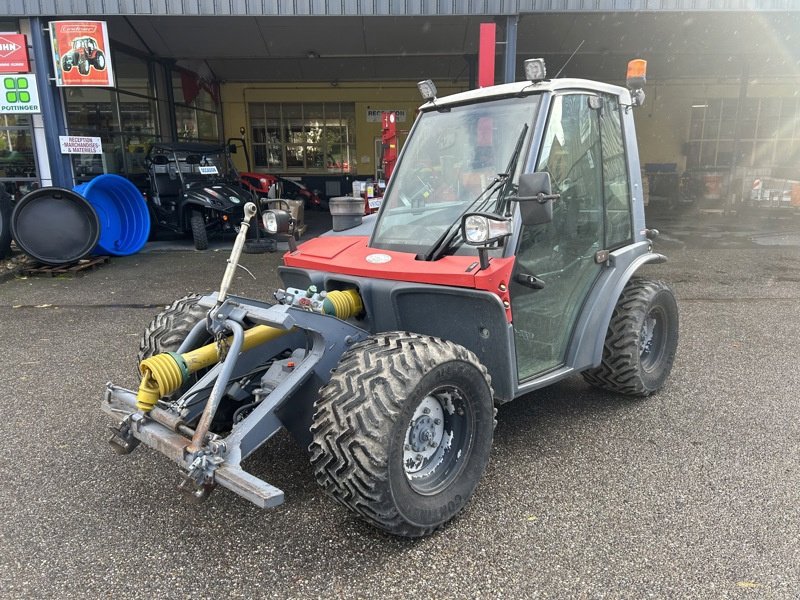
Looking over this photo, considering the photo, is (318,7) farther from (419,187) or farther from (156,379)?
(156,379)

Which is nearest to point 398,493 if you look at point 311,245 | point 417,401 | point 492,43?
point 417,401

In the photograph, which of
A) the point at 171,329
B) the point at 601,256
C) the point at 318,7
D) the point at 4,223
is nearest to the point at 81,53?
the point at 4,223

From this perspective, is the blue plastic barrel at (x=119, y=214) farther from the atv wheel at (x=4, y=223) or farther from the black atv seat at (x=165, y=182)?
the black atv seat at (x=165, y=182)

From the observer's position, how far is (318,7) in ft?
30.3

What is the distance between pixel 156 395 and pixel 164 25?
41.0 feet

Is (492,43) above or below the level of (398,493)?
above

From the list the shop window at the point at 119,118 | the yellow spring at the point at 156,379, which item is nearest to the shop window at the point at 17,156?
the shop window at the point at 119,118

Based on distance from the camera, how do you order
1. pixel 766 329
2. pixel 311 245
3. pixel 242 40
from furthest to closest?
pixel 242 40 < pixel 766 329 < pixel 311 245

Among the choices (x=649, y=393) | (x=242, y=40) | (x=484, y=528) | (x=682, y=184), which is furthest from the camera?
(x=682, y=184)

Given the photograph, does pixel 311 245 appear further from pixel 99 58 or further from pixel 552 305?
pixel 99 58

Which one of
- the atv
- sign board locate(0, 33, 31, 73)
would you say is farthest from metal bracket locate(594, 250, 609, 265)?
sign board locate(0, 33, 31, 73)

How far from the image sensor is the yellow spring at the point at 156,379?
2.54 m

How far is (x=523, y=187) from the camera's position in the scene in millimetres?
2562

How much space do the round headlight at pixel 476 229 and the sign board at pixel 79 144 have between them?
A: 9.66 metres
